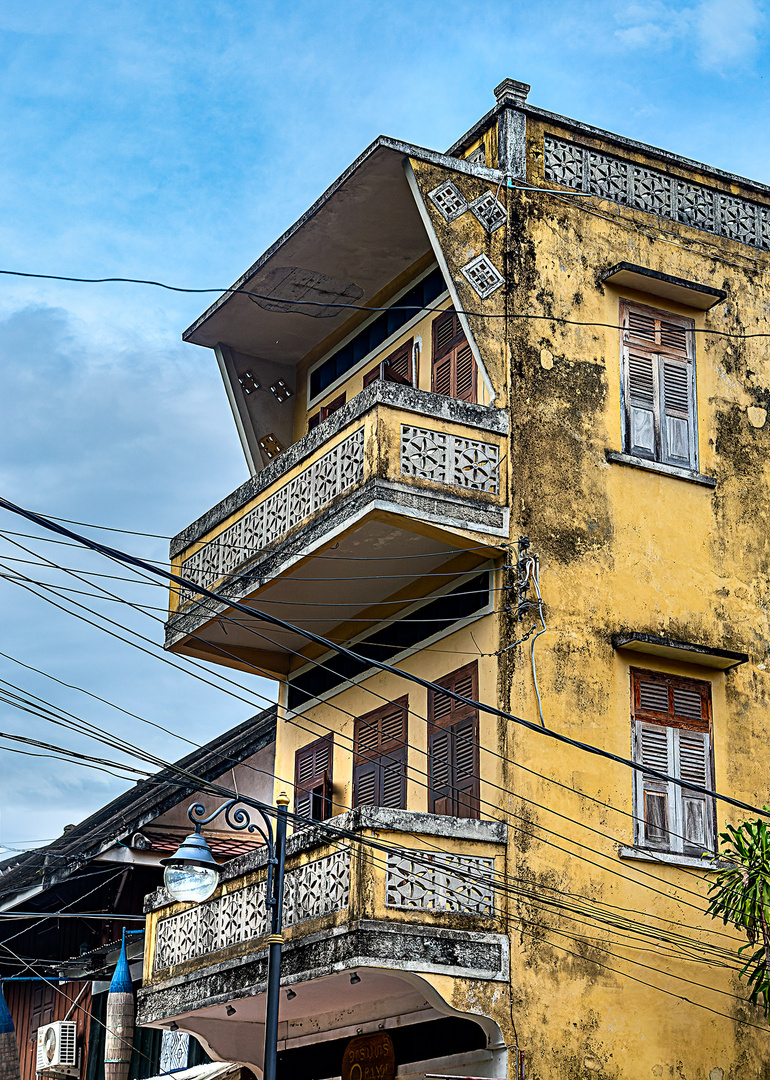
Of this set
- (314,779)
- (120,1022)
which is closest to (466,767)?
(314,779)

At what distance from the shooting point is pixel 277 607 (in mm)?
16938

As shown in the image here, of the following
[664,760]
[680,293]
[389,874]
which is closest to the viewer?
[389,874]

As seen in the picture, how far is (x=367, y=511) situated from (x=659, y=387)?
401 cm

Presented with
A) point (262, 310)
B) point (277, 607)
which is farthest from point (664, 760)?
point (262, 310)

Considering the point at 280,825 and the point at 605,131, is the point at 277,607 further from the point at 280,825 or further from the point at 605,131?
the point at 605,131

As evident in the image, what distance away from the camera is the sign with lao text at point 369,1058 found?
1538 cm

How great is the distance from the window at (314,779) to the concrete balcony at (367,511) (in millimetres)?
1379

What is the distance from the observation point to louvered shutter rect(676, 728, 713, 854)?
15.1 meters

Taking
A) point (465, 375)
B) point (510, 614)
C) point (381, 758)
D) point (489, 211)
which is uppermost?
point (489, 211)

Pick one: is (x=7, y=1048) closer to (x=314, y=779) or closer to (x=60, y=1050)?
(x=60, y=1050)

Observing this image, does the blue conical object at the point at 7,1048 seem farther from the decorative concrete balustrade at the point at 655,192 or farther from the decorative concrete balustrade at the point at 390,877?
the decorative concrete balustrade at the point at 655,192

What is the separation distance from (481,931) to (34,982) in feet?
42.6

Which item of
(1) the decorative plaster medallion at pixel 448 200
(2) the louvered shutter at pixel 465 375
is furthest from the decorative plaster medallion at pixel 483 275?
(2) the louvered shutter at pixel 465 375

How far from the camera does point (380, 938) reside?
1302cm
